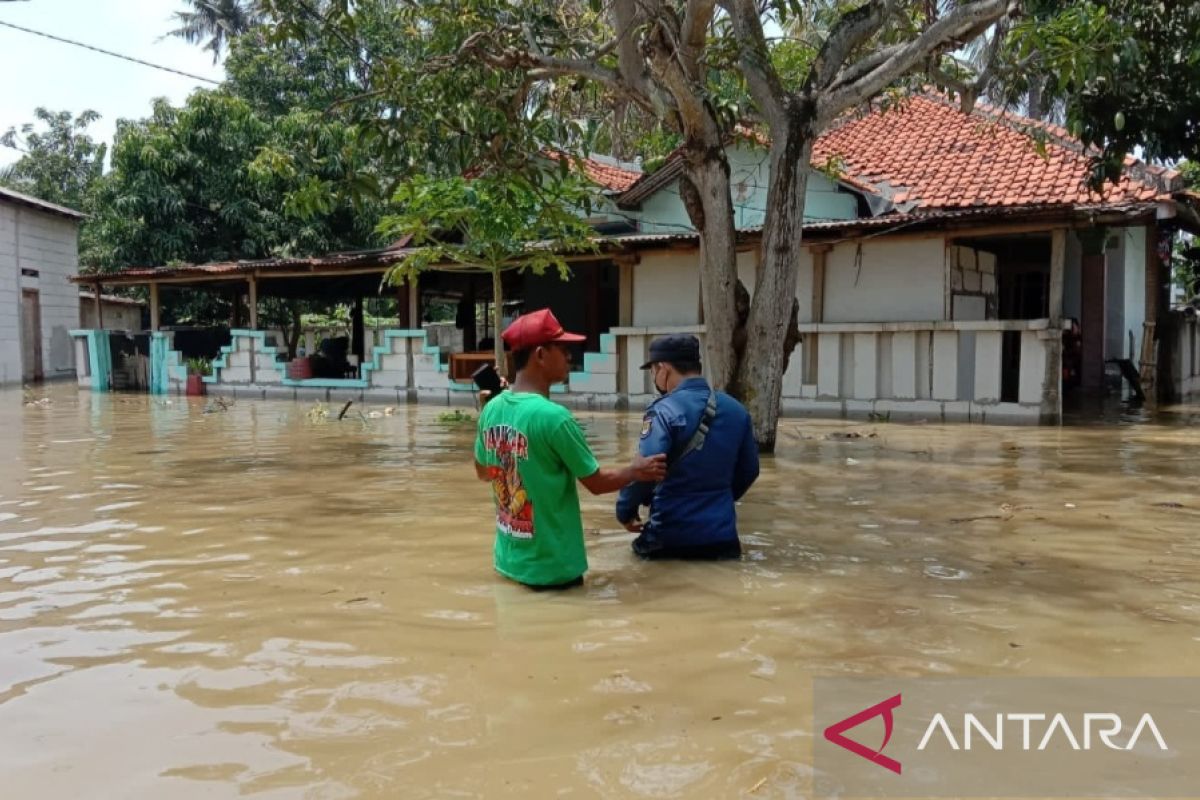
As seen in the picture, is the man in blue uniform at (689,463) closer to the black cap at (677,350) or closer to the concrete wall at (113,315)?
the black cap at (677,350)

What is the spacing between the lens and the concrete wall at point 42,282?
2486 centimetres

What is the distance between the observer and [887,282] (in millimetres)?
14297

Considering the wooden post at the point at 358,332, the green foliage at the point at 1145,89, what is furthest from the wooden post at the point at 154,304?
the green foliage at the point at 1145,89

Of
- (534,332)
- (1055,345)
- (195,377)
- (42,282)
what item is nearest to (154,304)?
(195,377)

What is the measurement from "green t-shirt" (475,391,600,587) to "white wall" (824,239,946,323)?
1080 centimetres

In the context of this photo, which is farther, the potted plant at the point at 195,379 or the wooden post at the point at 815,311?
the potted plant at the point at 195,379

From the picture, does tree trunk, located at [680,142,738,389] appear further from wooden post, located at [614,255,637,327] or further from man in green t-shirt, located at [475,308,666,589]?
wooden post, located at [614,255,637,327]

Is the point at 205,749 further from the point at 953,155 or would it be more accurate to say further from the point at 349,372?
the point at 349,372

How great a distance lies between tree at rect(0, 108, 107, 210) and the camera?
34.3 metres

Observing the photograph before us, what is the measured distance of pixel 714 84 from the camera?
11086 millimetres

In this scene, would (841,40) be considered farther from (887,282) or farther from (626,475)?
(626,475)

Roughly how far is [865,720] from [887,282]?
12.0 meters

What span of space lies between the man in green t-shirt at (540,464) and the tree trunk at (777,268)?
512cm

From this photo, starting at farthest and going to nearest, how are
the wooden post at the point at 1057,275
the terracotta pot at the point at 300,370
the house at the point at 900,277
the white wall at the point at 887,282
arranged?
the terracotta pot at the point at 300,370 < the white wall at the point at 887,282 < the house at the point at 900,277 < the wooden post at the point at 1057,275
